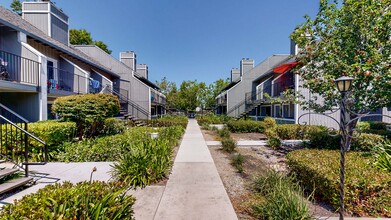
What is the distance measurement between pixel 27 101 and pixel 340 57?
14748 mm

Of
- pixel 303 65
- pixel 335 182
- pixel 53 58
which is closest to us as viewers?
pixel 335 182

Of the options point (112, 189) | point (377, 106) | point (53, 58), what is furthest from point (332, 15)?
point (53, 58)

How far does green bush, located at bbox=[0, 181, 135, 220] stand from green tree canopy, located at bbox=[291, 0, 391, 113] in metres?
7.61

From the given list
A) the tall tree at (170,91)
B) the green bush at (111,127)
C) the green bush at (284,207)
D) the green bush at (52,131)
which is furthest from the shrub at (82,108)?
the tall tree at (170,91)

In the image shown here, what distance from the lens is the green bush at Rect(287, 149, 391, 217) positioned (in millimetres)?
3570

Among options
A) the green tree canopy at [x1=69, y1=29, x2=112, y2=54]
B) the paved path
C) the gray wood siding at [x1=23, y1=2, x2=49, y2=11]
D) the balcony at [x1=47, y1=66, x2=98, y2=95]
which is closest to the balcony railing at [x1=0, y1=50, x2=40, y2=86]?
the balcony at [x1=47, y1=66, x2=98, y2=95]

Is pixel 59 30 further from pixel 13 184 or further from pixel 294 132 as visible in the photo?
pixel 294 132

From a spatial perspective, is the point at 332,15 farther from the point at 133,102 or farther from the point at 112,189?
the point at 133,102

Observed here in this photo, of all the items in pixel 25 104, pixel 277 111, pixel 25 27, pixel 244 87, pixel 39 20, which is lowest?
pixel 277 111

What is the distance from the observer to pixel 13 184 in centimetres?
419

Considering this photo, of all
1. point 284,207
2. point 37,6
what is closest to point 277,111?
point 284,207

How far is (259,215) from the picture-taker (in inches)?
134

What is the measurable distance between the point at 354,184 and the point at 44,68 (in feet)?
44.5

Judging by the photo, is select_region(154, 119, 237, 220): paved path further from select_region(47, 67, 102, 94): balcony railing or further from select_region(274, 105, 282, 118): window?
select_region(274, 105, 282, 118): window
